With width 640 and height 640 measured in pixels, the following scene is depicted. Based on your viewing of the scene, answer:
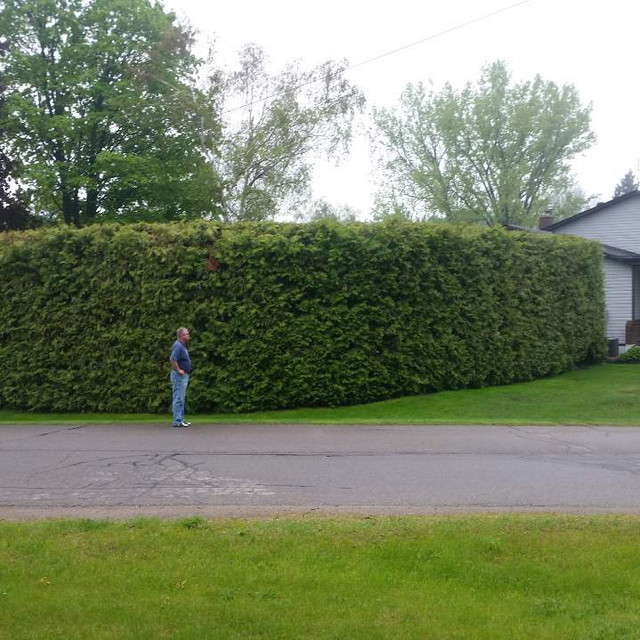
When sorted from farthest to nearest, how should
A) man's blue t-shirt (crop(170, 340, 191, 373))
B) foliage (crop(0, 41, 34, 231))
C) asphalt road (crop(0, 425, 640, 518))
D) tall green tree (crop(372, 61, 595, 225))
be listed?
1. tall green tree (crop(372, 61, 595, 225))
2. foliage (crop(0, 41, 34, 231))
3. man's blue t-shirt (crop(170, 340, 191, 373))
4. asphalt road (crop(0, 425, 640, 518))

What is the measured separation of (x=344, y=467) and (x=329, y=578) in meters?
4.92

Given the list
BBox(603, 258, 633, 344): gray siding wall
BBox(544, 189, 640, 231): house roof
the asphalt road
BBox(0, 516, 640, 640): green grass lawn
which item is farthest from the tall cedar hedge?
BBox(544, 189, 640, 231): house roof

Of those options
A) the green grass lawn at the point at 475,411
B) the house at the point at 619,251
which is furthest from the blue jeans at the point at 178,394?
the house at the point at 619,251

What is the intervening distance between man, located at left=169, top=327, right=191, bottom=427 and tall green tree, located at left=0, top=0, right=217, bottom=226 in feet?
55.4

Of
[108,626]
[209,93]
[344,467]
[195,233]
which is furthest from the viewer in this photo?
[209,93]

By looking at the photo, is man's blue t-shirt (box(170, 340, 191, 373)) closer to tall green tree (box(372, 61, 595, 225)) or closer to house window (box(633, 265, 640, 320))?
house window (box(633, 265, 640, 320))

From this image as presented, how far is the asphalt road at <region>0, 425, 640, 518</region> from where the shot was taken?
8.49m

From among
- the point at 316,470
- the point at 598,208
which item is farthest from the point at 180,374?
the point at 598,208

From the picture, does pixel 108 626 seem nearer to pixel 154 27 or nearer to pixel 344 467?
pixel 344 467

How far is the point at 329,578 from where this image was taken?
229 inches

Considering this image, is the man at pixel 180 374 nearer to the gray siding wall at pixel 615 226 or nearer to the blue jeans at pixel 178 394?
the blue jeans at pixel 178 394

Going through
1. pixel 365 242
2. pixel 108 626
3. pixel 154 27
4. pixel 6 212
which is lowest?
pixel 108 626

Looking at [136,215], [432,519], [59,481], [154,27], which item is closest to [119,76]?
[154,27]

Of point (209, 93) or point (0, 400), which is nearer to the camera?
point (0, 400)
